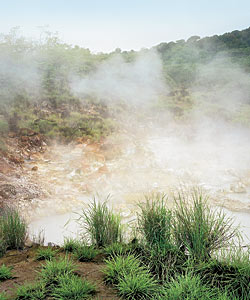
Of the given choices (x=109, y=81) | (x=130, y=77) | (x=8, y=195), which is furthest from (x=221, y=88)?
(x=8, y=195)

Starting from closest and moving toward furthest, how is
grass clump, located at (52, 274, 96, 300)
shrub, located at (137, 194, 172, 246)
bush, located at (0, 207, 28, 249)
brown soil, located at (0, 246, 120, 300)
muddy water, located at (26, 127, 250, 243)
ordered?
grass clump, located at (52, 274, 96, 300), brown soil, located at (0, 246, 120, 300), shrub, located at (137, 194, 172, 246), bush, located at (0, 207, 28, 249), muddy water, located at (26, 127, 250, 243)

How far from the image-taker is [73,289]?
1487mm

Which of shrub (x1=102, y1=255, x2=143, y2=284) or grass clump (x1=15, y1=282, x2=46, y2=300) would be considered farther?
shrub (x1=102, y1=255, x2=143, y2=284)

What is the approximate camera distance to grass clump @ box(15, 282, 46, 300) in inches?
59.8

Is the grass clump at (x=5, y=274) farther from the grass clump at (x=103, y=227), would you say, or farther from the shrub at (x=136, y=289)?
the shrub at (x=136, y=289)

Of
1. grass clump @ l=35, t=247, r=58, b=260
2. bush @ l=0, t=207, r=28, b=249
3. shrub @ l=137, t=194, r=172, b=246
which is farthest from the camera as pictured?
bush @ l=0, t=207, r=28, b=249

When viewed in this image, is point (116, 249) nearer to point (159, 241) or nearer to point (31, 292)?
point (159, 241)

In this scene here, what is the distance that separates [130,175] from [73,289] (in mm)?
3064

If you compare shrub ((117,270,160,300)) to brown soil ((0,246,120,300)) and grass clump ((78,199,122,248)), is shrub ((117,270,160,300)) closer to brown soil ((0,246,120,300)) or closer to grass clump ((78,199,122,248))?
brown soil ((0,246,120,300))

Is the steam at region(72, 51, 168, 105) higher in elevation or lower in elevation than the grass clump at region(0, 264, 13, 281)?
higher

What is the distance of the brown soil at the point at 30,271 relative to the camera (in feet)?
5.28

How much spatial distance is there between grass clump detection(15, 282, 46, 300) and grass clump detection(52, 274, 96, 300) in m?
0.08

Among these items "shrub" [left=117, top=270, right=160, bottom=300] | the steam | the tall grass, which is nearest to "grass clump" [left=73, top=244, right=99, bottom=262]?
the tall grass

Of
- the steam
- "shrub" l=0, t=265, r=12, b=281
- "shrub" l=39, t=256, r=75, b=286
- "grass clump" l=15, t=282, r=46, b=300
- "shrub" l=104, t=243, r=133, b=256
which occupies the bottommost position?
"grass clump" l=15, t=282, r=46, b=300
